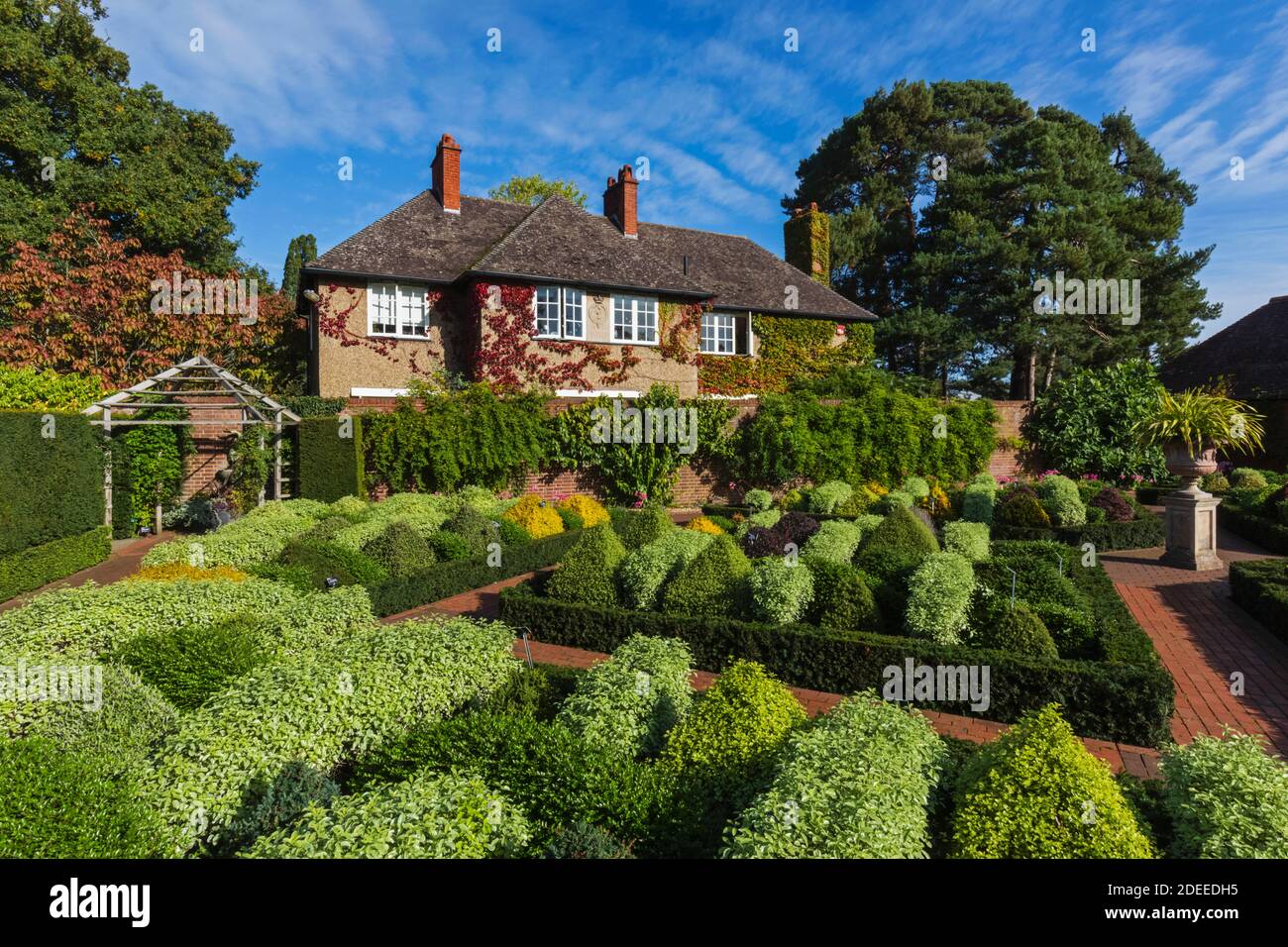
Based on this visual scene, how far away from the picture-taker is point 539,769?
405cm

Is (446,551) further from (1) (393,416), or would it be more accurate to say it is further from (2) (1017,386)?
(2) (1017,386)

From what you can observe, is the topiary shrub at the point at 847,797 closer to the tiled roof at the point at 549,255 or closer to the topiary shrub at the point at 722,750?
the topiary shrub at the point at 722,750

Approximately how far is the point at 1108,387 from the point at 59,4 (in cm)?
3911

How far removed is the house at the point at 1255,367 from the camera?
2773 cm

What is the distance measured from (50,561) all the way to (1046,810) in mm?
15254

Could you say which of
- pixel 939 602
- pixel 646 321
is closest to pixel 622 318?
pixel 646 321

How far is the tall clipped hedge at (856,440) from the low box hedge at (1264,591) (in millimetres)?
10994

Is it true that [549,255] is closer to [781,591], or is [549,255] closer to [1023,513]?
[1023,513]

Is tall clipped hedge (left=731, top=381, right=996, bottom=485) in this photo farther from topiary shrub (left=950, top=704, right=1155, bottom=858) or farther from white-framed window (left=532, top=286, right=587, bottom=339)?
topiary shrub (left=950, top=704, right=1155, bottom=858)

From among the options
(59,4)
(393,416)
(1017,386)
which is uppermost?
(59,4)

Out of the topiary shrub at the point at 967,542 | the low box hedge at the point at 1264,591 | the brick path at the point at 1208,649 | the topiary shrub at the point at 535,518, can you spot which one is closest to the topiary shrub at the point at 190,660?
the topiary shrub at the point at 535,518
